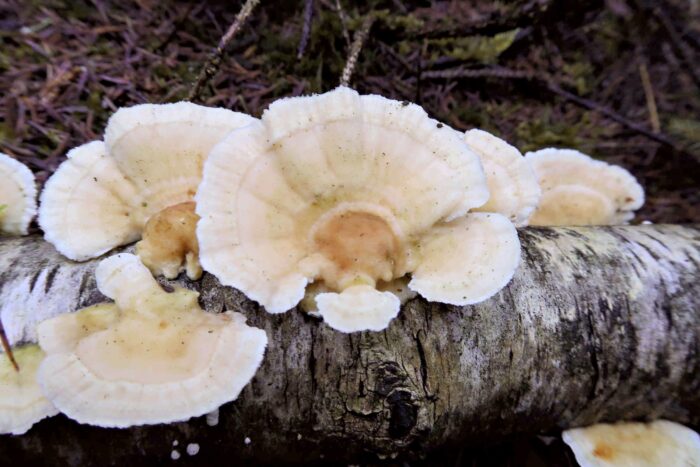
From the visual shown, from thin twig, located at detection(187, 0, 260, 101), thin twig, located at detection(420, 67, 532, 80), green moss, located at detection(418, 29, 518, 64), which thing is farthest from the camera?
green moss, located at detection(418, 29, 518, 64)

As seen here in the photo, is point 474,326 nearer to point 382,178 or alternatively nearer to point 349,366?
point 349,366

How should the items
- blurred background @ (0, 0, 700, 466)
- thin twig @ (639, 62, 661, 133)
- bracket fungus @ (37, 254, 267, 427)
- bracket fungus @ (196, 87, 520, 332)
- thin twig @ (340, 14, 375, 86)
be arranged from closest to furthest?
bracket fungus @ (37, 254, 267, 427), bracket fungus @ (196, 87, 520, 332), thin twig @ (340, 14, 375, 86), blurred background @ (0, 0, 700, 466), thin twig @ (639, 62, 661, 133)

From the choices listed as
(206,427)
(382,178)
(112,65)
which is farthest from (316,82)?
(206,427)

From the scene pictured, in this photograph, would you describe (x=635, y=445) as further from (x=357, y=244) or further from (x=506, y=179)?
(x=357, y=244)

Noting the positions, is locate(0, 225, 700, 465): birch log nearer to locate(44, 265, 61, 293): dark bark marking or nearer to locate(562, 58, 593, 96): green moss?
locate(44, 265, 61, 293): dark bark marking

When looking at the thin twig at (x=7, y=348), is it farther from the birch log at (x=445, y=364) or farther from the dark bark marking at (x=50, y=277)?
the dark bark marking at (x=50, y=277)

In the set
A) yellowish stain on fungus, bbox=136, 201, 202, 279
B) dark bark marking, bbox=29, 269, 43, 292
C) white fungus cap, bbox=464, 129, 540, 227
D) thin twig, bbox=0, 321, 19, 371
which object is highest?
white fungus cap, bbox=464, 129, 540, 227

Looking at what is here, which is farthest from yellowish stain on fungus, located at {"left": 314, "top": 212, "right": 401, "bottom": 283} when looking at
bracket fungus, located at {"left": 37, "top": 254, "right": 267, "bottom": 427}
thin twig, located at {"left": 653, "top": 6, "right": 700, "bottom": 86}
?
thin twig, located at {"left": 653, "top": 6, "right": 700, "bottom": 86}

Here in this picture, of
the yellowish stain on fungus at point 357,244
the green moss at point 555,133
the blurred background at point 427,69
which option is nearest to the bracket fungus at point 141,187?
the yellowish stain on fungus at point 357,244

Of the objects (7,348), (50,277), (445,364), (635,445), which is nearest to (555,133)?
(635,445)
